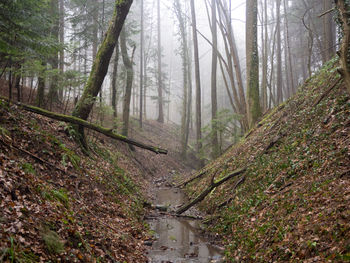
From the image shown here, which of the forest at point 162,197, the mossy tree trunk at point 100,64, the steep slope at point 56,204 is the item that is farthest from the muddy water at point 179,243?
the mossy tree trunk at point 100,64

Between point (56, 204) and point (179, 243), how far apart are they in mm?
3406

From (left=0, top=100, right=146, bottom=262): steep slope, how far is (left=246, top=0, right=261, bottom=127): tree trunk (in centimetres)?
738

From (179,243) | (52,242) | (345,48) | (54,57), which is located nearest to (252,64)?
(345,48)

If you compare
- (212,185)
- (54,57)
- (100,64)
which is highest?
(54,57)

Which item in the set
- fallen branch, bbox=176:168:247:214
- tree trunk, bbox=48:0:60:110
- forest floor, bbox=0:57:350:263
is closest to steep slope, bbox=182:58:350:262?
forest floor, bbox=0:57:350:263

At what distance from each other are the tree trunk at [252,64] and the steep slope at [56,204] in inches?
290

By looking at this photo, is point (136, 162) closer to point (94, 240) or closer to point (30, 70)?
point (30, 70)

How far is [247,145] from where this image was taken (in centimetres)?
1083

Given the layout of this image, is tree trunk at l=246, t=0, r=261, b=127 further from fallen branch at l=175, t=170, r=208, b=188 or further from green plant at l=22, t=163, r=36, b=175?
green plant at l=22, t=163, r=36, b=175

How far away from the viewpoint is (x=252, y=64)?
1302cm

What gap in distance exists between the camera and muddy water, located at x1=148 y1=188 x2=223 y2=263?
5.82m

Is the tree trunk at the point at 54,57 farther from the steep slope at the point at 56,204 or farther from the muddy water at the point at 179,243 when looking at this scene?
the muddy water at the point at 179,243

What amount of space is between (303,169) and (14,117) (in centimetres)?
728

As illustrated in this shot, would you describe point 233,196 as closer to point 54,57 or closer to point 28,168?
point 28,168
